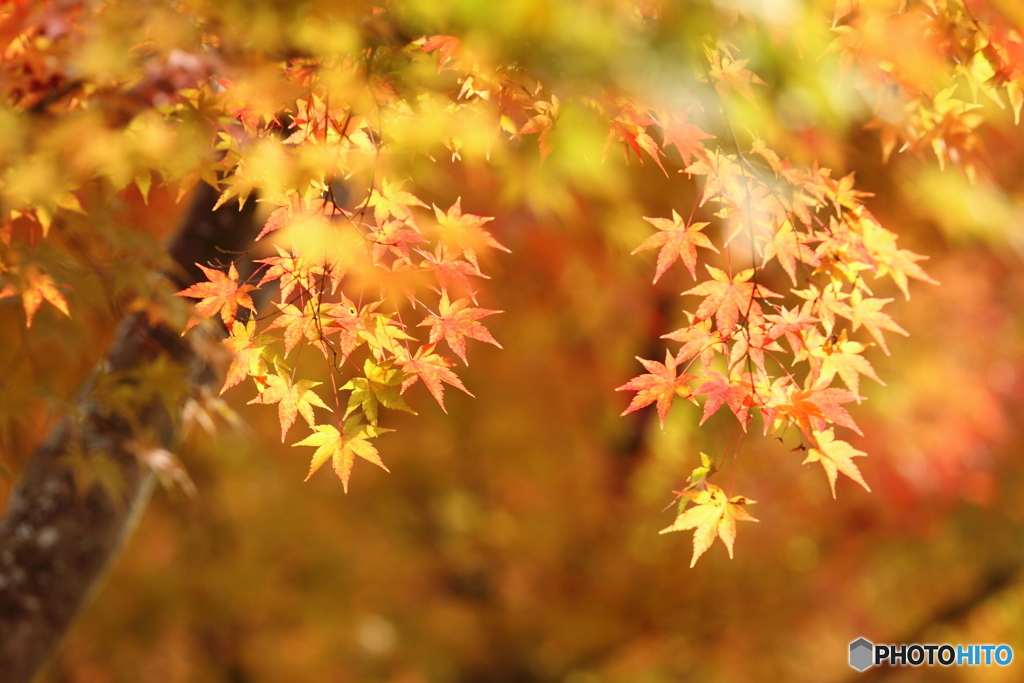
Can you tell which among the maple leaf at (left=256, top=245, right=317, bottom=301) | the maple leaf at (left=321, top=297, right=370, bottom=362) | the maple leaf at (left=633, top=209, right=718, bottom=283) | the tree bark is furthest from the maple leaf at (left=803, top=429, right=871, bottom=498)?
the tree bark

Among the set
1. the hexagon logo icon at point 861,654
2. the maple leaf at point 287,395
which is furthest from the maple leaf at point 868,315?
the hexagon logo icon at point 861,654

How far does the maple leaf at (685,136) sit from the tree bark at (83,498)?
108cm

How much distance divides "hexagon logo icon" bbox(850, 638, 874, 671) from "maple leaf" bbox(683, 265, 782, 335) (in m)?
4.06

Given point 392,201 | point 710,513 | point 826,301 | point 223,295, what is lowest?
point 710,513

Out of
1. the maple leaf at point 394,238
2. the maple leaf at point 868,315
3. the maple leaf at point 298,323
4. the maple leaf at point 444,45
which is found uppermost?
the maple leaf at point 444,45

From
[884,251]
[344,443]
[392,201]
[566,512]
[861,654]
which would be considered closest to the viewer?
[344,443]

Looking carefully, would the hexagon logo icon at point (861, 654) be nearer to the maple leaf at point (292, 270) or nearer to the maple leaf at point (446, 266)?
the maple leaf at point (446, 266)

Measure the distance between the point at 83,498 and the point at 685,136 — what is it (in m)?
1.69

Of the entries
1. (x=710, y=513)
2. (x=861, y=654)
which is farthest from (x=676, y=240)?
(x=861, y=654)

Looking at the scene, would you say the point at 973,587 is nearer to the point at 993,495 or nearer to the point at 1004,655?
the point at 993,495

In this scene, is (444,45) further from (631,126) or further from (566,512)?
(566,512)

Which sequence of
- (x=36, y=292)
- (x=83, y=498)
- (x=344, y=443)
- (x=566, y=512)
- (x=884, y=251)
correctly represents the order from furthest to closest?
1. (x=566, y=512)
2. (x=83, y=498)
3. (x=36, y=292)
4. (x=884, y=251)
5. (x=344, y=443)

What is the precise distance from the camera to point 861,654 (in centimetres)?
482

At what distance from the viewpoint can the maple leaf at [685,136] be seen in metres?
1.37
